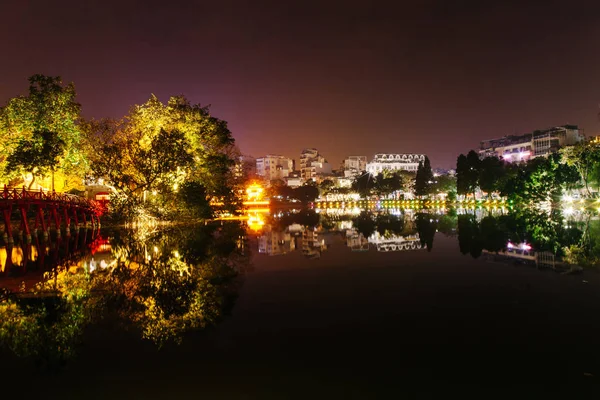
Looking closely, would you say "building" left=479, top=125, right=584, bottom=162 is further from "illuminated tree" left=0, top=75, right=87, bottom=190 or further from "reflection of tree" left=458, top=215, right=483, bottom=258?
"illuminated tree" left=0, top=75, right=87, bottom=190

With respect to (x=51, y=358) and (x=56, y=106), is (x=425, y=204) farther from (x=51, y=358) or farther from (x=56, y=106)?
(x=51, y=358)

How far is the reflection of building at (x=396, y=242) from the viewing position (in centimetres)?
2483

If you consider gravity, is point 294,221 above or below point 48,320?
above

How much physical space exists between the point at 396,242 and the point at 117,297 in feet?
61.0

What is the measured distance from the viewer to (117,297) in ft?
42.1

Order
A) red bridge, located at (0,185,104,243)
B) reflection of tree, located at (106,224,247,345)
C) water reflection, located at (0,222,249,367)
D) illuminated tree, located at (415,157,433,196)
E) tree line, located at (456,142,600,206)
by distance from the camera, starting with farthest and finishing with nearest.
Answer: illuminated tree, located at (415,157,433,196)
tree line, located at (456,142,600,206)
red bridge, located at (0,185,104,243)
reflection of tree, located at (106,224,247,345)
water reflection, located at (0,222,249,367)

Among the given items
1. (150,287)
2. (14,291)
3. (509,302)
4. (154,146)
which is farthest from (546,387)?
(154,146)

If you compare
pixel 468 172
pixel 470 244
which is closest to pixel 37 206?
pixel 470 244

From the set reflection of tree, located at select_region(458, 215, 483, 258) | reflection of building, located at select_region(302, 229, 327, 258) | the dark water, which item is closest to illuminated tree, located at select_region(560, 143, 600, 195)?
reflection of tree, located at select_region(458, 215, 483, 258)

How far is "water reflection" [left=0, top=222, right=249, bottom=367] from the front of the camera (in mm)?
9508

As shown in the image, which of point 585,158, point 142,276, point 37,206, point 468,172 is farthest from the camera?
point 468,172

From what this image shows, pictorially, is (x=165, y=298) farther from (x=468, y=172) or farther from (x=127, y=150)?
(x=468, y=172)

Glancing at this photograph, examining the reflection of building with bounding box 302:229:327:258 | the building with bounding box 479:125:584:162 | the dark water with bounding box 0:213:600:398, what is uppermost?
the building with bounding box 479:125:584:162

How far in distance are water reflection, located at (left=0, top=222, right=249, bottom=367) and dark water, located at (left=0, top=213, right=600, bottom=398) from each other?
9 centimetres
